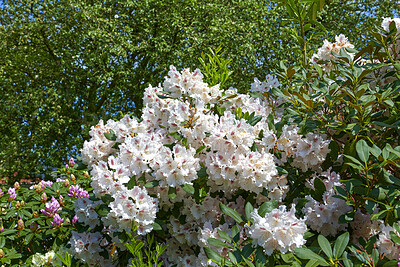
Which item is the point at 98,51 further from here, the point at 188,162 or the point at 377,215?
the point at 377,215

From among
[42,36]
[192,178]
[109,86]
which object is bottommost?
[192,178]

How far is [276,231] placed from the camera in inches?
52.8

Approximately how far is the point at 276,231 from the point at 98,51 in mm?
8015

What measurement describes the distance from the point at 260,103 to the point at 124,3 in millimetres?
7243

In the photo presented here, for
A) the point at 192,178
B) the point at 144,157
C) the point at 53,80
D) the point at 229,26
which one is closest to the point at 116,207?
the point at 144,157

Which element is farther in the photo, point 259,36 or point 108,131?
point 259,36

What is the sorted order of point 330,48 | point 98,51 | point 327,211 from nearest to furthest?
point 327,211, point 330,48, point 98,51

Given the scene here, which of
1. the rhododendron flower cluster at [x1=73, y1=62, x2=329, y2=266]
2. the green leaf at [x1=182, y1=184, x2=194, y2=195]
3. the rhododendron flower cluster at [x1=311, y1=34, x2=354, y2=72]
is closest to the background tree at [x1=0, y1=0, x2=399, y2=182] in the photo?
the rhododendron flower cluster at [x1=311, y1=34, x2=354, y2=72]

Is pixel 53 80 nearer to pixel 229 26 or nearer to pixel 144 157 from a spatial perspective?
pixel 229 26

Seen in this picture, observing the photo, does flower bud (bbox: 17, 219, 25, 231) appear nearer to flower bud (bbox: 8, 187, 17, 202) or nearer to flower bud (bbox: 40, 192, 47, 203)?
flower bud (bbox: 40, 192, 47, 203)

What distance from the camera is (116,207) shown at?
167 centimetres

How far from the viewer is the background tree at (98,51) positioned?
8.34 meters

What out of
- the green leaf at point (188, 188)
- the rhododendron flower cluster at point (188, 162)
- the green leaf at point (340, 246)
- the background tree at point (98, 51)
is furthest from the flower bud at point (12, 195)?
the background tree at point (98, 51)

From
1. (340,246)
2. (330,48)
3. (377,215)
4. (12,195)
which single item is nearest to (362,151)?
(377,215)
